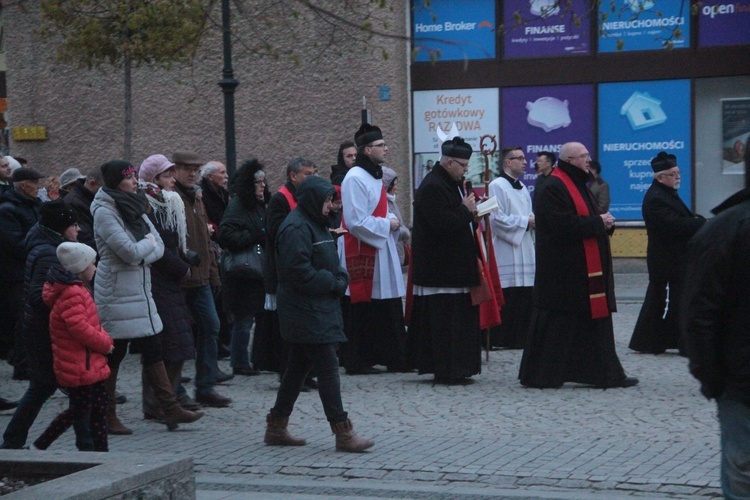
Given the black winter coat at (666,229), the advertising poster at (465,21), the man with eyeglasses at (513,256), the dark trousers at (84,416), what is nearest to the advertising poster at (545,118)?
the advertising poster at (465,21)

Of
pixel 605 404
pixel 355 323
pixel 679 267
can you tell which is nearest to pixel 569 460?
pixel 605 404

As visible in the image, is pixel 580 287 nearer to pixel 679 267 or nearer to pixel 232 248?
pixel 679 267

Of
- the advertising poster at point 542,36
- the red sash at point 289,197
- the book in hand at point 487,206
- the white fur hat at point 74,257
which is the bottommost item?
the white fur hat at point 74,257

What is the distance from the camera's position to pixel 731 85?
19297 mm

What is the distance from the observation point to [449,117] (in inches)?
808

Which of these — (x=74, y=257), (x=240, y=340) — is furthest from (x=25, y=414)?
(x=240, y=340)

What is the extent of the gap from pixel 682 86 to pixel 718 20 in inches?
44.7

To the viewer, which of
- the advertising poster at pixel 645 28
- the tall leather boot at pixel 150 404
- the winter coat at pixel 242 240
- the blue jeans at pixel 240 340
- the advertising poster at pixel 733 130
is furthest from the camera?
the advertising poster at pixel 733 130

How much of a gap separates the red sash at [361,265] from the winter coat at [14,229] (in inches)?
109

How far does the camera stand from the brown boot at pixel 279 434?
774 cm

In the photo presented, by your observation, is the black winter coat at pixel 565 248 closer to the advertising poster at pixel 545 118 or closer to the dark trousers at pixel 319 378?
the dark trousers at pixel 319 378

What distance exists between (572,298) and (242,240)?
9.08ft

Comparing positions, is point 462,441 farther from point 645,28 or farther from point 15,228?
point 645,28

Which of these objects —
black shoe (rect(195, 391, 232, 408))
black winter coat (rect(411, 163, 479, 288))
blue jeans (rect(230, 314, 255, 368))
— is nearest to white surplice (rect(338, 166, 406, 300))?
black winter coat (rect(411, 163, 479, 288))
